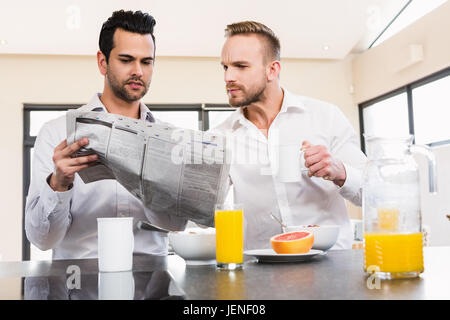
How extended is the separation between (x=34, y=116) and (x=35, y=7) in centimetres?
161

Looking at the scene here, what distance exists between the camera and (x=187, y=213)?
4.08 ft

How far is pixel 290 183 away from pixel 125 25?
2.52 ft

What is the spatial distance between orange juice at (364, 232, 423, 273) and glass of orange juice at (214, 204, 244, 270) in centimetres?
26

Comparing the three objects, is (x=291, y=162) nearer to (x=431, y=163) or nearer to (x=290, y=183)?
(x=290, y=183)

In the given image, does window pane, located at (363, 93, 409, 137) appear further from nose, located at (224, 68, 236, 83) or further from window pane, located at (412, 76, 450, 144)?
nose, located at (224, 68, 236, 83)

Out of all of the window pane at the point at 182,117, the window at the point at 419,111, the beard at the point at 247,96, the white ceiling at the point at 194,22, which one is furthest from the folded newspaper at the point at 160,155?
the window pane at the point at 182,117

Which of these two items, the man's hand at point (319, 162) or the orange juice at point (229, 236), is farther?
the man's hand at point (319, 162)

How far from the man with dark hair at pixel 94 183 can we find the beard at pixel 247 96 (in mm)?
331

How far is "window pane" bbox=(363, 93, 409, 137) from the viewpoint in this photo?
17.8ft

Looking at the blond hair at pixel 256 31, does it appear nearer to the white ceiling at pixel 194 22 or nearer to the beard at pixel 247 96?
the beard at pixel 247 96

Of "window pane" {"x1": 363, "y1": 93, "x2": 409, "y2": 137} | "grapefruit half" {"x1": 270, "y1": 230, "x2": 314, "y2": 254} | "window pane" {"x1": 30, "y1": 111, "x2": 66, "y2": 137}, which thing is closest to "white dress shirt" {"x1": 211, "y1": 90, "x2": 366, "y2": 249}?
"grapefruit half" {"x1": 270, "y1": 230, "x2": 314, "y2": 254}

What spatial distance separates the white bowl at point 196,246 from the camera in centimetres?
109

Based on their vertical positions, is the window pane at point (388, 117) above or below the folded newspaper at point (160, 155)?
above
